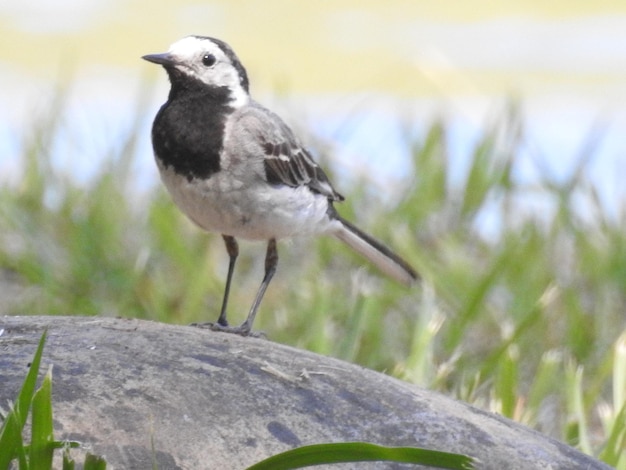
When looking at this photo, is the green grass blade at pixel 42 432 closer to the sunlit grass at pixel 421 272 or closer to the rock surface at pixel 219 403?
the rock surface at pixel 219 403

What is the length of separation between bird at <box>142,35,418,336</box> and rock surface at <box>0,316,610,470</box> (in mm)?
689

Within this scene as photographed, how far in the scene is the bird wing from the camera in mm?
4137

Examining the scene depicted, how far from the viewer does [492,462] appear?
283cm

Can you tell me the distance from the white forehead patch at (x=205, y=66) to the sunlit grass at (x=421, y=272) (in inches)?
31.4

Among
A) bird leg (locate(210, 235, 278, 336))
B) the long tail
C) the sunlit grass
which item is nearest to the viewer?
bird leg (locate(210, 235, 278, 336))

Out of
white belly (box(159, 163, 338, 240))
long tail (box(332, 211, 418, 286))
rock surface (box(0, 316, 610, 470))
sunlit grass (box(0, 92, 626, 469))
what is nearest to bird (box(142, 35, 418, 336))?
white belly (box(159, 163, 338, 240))

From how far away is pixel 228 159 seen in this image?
13.1ft

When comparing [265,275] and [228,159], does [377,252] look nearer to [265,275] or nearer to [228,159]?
[265,275]

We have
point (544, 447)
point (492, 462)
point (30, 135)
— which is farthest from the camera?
point (30, 135)

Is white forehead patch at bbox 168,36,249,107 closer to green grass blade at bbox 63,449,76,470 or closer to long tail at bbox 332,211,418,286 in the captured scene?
long tail at bbox 332,211,418,286

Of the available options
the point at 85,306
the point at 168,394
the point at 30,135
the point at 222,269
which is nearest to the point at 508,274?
the point at 222,269

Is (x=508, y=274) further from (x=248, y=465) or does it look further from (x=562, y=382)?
(x=248, y=465)

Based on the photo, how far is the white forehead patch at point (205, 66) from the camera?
421cm

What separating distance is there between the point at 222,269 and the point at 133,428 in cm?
313
